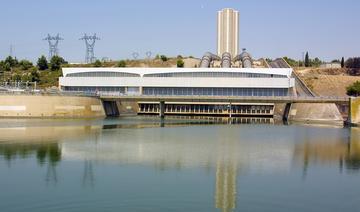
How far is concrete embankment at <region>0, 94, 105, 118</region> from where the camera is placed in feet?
214

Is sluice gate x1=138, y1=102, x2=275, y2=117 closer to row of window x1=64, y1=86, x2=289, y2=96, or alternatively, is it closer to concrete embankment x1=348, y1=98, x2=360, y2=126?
row of window x1=64, y1=86, x2=289, y2=96

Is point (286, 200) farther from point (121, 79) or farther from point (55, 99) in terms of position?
point (121, 79)

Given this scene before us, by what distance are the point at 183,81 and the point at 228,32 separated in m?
78.1

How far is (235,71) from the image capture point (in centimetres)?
8556

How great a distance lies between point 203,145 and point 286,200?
18.1 m

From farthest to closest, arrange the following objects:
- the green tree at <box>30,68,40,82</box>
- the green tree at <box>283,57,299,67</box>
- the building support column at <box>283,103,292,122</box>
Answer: the green tree at <box>283,57,299,67</box> < the green tree at <box>30,68,40,82</box> < the building support column at <box>283,103,292,122</box>

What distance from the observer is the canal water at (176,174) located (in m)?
19.0

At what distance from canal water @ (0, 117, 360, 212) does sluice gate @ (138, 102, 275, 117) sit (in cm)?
4383

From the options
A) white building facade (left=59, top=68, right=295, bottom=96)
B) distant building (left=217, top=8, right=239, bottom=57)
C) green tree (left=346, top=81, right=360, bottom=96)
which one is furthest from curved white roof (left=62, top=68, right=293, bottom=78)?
distant building (left=217, top=8, right=239, bottom=57)

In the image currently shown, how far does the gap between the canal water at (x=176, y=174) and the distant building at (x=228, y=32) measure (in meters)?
118

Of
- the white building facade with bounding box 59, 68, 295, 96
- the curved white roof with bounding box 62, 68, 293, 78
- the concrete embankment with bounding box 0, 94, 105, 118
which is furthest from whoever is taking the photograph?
the curved white roof with bounding box 62, 68, 293, 78

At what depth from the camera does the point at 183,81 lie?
8606cm

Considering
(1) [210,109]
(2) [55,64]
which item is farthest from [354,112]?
(2) [55,64]

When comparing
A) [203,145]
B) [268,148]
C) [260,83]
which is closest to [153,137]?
[203,145]
